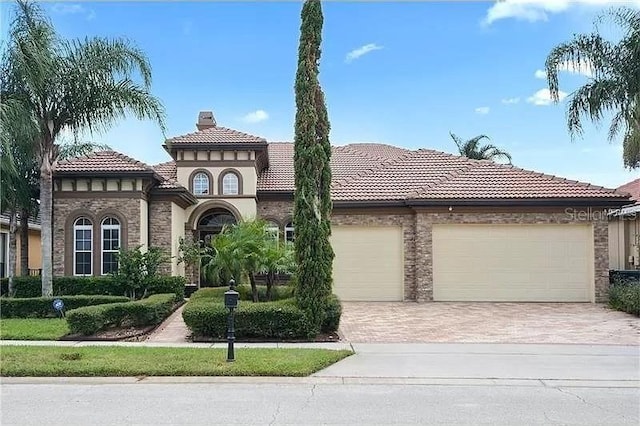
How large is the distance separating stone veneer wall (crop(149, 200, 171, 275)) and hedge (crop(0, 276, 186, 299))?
207 centimetres

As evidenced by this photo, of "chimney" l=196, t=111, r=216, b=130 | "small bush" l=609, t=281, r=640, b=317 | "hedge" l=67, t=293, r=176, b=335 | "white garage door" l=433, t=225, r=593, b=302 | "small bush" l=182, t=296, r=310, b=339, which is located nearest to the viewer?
"small bush" l=182, t=296, r=310, b=339

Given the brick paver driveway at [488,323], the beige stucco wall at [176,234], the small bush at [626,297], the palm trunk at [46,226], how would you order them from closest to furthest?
the brick paver driveway at [488,323] → the small bush at [626,297] → the palm trunk at [46,226] → the beige stucco wall at [176,234]

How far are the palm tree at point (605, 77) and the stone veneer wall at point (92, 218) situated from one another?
13.6m

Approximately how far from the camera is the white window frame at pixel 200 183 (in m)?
23.2

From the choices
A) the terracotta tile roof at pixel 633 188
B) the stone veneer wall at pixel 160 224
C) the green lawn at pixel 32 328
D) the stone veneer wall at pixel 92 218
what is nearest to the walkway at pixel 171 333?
the green lawn at pixel 32 328

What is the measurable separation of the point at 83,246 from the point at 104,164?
9.19 ft

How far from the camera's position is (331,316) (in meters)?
12.0

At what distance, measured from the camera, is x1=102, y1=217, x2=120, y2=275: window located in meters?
18.7

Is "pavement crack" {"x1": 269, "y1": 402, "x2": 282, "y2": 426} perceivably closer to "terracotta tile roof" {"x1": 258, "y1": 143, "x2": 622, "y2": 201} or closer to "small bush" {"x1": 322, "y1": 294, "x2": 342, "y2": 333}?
"small bush" {"x1": 322, "y1": 294, "x2": 342, "y2": 333}

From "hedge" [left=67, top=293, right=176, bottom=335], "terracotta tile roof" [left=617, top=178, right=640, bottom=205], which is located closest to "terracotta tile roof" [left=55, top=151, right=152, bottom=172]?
"hedge" [left=67, top=293, right=176, bottom=335]

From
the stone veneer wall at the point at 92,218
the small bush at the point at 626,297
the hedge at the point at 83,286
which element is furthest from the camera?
the stone veneer wall at the point at 92,218

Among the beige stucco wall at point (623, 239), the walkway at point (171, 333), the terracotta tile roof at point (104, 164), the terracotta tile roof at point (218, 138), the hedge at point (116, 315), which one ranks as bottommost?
the walkway at point (171, 333)

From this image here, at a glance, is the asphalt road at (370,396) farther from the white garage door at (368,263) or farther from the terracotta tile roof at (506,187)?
the terracotta tile roof at (506,187)

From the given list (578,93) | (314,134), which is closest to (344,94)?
(314,134)
